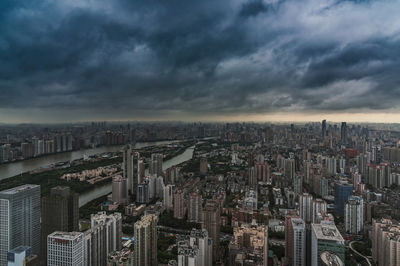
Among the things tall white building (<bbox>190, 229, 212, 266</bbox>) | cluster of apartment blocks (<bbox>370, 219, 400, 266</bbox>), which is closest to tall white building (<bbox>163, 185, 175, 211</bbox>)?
tall white building (<bbox>190, 229, 212, 266</bbox>)

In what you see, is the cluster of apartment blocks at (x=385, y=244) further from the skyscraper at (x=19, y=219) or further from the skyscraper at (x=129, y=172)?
the skyscraper at (x=129, y=172)

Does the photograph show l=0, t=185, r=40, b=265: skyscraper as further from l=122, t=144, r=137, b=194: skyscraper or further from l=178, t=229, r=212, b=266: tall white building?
l=122, t=144, r=137, b=194: skyscraper

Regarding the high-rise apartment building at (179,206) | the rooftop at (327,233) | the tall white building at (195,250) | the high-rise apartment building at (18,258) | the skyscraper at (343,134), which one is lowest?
the high-rise apartment building at (179,206)

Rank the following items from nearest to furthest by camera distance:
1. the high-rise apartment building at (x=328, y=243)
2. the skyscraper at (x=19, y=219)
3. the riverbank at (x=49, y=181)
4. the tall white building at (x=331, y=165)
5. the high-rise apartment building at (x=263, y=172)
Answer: the high-rise apartment building at (x=328, y=243)
the skyscraper at (x=19, y=219)
the riverbank at (x=49, y=181)
the tall white building at (x=331, y=165)
the high-rise apartment building at (x=263, y=172)

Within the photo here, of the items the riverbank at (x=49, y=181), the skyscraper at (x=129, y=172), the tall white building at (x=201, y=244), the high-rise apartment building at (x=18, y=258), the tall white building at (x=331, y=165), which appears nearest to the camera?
the high-rise apartment building at (x=18, y=258)

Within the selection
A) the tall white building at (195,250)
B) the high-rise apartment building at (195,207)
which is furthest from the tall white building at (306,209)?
the tall white building at (195,250)
